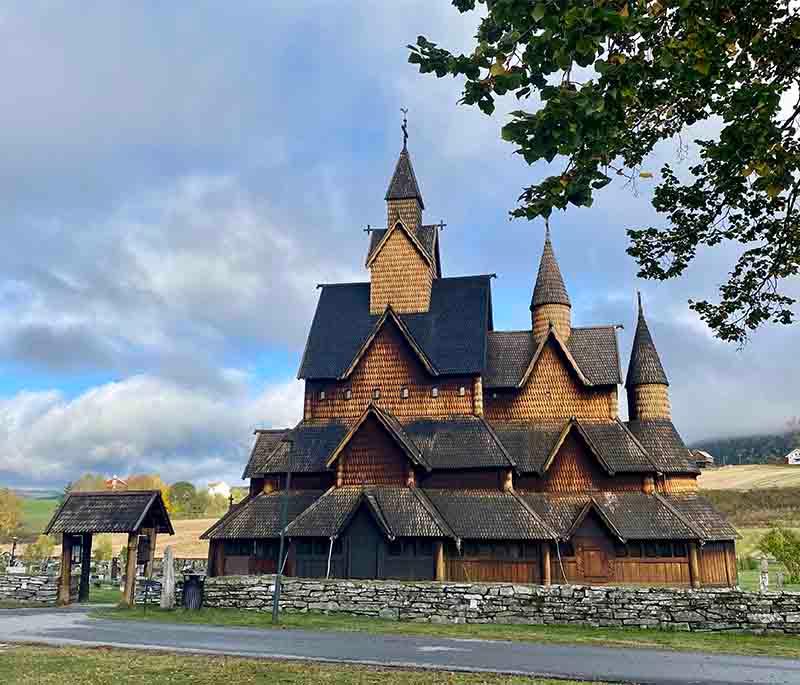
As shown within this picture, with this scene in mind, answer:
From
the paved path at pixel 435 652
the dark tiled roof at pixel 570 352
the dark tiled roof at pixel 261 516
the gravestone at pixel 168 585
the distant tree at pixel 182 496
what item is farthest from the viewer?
the distant tree at pixel 182 496

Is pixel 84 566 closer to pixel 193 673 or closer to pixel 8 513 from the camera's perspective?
pixel 193 673

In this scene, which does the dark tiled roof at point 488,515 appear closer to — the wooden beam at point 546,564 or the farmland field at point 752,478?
the wooden beam at point 546,564

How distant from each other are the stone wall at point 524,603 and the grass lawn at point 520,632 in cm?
40

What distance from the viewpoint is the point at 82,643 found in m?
16.7

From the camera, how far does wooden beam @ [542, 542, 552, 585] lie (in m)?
29.4

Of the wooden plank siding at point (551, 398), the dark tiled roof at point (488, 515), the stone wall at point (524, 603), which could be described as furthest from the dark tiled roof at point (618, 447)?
the stone wall at point (524, 603)

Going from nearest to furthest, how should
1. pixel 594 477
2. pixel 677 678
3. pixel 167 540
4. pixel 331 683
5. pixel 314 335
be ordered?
1. pixel 331 683
2. pixel 677 678
3. pixel 594 477
4. pixel 314 335
5. pixel 167 540

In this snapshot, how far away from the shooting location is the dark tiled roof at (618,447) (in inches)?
1276

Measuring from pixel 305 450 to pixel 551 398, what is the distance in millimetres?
12283

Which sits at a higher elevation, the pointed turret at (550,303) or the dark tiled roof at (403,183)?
the dark tiled roof at (403,183)

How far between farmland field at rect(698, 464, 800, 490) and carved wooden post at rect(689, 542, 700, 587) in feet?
263

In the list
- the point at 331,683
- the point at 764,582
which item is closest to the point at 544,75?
the point at 331,683

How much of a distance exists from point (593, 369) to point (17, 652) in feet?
93.7

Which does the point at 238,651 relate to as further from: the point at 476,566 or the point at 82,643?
the point at 476,566
